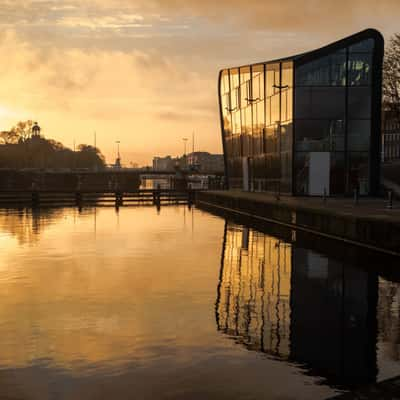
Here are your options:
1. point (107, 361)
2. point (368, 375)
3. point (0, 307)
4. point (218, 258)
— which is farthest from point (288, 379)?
point (218, 258)

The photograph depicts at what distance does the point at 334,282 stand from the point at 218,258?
4.95 meters

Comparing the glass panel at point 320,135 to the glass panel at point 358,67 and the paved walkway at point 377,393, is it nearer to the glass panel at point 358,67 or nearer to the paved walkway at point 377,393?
the glass panel at point 358,67

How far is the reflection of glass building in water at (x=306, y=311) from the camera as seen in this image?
823cm

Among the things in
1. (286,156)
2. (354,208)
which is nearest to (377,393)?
(354,208)

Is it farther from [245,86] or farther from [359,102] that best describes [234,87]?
[359,102]

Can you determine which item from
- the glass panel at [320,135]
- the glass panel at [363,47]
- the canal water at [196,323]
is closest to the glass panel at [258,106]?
the glass panel at [320,135]

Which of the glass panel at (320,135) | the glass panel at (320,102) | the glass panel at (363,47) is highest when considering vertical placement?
the glass panel at (363,47)

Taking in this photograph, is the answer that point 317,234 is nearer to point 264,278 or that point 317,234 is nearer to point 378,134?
point 264,278

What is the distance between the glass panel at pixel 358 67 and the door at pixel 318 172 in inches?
194

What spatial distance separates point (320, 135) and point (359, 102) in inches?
125

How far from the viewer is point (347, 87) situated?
3641 centimetres

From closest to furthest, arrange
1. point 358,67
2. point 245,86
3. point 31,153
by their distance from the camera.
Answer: point 358,67
point 245,86
point 31,153

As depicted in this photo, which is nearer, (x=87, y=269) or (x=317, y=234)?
(x=87, y=269)

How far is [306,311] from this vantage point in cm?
1091
